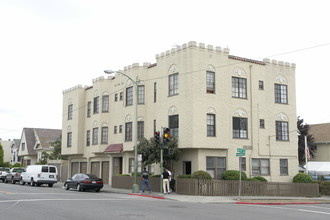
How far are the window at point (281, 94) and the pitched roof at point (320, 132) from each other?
2016 centimetres

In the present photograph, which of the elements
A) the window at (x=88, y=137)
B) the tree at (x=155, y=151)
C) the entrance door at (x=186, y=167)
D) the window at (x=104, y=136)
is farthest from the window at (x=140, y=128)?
the window at (x=88, y=137)

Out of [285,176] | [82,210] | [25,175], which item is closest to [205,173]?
[285,176]

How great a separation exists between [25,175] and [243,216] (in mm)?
27559

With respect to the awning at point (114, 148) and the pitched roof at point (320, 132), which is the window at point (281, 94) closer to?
the awning at point (114, 148)

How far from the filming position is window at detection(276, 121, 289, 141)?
32.1 metres

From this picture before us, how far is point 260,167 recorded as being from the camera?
30.7m

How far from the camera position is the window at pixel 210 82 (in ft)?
93.0

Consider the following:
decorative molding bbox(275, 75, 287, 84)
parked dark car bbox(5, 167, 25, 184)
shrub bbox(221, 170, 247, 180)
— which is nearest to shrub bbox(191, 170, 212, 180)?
shrub bbox(221, 170, 247, 180)

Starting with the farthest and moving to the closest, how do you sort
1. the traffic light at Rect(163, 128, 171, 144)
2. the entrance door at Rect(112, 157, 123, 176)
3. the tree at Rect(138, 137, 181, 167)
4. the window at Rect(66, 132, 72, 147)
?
1. the window at Rect(66, 132, 72, 147)
2. the entrance door at Rect(112, 157, 123, 176)
3. the tree at Rect(138, 137, 181, 167)
4. the traffic light at Rect(163, 128, 171, 144)

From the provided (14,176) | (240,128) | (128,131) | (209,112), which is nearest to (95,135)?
(128,131)

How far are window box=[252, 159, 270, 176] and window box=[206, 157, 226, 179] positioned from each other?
3.08 metres

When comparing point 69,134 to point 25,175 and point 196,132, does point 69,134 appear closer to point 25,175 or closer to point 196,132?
point 25,175

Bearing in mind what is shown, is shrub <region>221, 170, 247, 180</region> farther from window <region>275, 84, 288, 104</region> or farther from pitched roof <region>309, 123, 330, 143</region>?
pitched roof <region>309, 123, 330, 143</region>

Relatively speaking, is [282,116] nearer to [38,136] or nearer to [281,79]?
[281,79]
